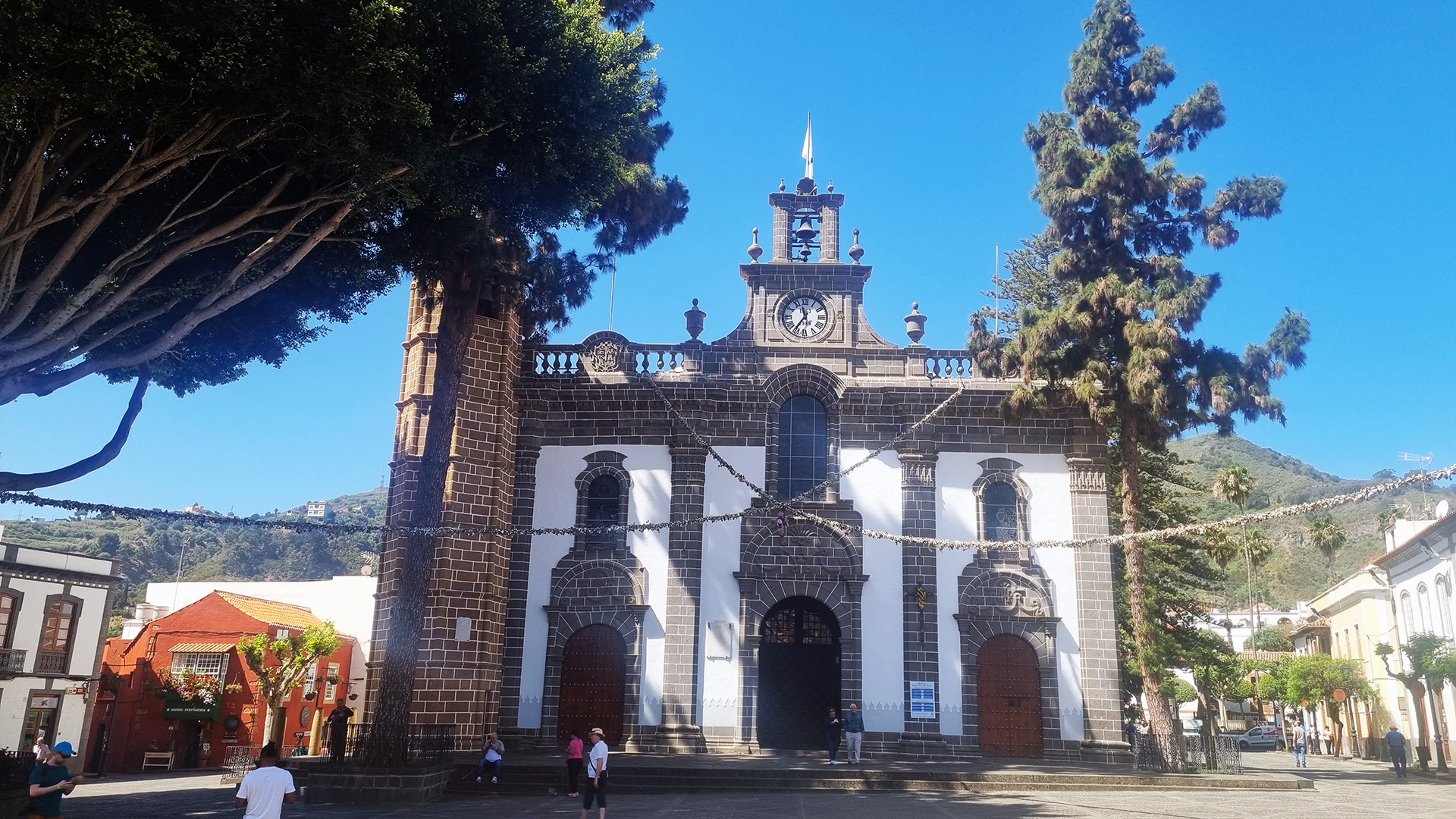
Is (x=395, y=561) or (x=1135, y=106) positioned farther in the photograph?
(x=1135, y=106)

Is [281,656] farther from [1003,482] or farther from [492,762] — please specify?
[1003,482]

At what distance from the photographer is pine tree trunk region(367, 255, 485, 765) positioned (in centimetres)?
1670

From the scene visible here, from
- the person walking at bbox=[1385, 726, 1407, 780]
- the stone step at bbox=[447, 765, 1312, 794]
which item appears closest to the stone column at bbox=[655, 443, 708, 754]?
the stone step at bbox=[447, 765, 1312, 794]

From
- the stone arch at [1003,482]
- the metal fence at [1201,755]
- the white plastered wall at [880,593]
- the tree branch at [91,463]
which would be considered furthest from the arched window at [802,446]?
the tree branch at [91,463]

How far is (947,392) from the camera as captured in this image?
22.3 m

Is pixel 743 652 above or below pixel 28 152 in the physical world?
below

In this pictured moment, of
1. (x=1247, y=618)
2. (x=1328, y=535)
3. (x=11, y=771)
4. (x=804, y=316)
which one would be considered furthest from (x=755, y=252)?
(x=1247, y=618)

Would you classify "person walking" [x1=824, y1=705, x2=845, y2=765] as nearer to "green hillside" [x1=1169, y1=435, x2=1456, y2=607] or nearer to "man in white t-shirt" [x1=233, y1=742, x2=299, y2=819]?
"man in white t-shirt" [x1=233, y1=742, x2=299, y2=819]

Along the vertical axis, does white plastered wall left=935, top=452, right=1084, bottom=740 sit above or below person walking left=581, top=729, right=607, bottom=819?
above

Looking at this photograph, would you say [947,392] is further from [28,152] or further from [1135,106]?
[28,152]

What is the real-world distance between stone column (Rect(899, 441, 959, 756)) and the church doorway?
164cm

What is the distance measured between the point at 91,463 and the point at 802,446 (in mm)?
13605

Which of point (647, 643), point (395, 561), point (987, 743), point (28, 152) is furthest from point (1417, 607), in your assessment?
point (28, 152)

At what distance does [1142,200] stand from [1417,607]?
17.4m
